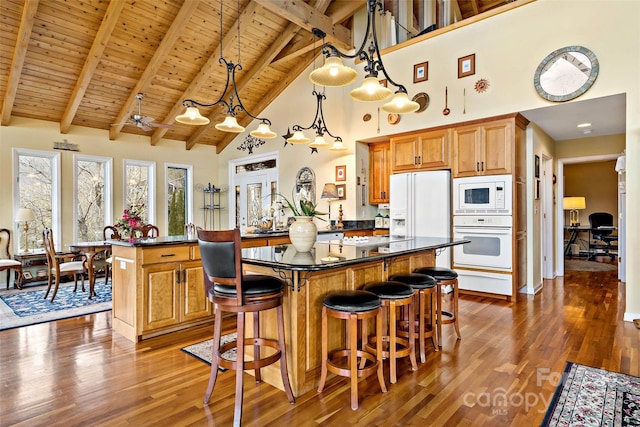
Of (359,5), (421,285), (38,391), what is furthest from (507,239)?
(38,391)

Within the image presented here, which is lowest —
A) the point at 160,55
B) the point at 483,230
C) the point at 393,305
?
the point at 393,305

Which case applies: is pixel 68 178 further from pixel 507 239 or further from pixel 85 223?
pixel 507 239

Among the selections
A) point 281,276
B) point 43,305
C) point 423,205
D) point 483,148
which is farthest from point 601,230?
point 43,305

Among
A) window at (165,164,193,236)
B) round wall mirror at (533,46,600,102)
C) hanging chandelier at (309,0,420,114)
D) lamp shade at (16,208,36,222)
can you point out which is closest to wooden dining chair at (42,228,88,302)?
lamp shade at (16,208,36,222)

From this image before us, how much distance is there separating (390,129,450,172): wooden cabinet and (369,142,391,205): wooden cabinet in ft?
1.81

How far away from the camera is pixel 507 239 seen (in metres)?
4.65

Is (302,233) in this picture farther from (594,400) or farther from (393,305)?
(594,400)

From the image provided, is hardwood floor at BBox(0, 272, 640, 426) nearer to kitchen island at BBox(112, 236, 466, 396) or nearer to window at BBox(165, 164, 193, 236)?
kitchen island at BBox(112, 236, 466, 396)

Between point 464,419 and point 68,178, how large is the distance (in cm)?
730

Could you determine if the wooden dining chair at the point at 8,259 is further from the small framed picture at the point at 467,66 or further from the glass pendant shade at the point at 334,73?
the small framed picture at the point at 467,66

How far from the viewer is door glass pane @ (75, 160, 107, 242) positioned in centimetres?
668

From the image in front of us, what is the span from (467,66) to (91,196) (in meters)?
6.97

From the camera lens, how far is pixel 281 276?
93.2 inches

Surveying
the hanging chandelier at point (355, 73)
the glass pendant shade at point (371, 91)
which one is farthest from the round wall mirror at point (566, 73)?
the glass pendant shade at point (371, 91)
